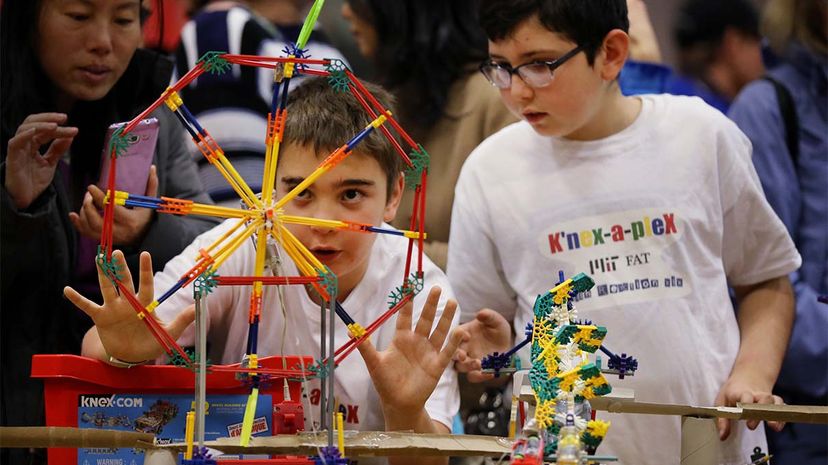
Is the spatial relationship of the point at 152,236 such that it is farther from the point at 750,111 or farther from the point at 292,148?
the point at 750,111

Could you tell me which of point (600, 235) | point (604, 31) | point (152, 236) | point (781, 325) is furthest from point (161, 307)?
point (781, 325)

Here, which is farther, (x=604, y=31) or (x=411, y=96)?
(x=411, y=96)

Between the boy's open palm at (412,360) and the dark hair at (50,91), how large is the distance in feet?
2.68

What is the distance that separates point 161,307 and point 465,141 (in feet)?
3.74

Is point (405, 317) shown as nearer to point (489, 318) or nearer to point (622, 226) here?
point (489, 318)

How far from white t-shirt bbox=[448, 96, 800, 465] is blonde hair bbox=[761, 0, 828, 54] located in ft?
2.28

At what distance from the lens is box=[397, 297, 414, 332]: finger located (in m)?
2.06

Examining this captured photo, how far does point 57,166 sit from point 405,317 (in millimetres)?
865

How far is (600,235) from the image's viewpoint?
249cm

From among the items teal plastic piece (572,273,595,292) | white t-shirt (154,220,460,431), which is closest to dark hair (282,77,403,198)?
white t-shirt (154,220,460,431)

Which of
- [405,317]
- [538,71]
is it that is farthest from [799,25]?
[405,317]

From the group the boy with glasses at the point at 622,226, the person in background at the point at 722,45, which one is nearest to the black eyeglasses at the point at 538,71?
the boy with glasses at the point at 622,226

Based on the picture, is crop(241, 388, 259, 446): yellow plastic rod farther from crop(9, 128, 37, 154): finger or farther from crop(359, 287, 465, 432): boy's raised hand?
crop(9, 128, 37, 154): finger

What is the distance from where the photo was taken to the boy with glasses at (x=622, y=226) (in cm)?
243
